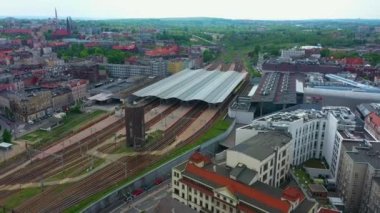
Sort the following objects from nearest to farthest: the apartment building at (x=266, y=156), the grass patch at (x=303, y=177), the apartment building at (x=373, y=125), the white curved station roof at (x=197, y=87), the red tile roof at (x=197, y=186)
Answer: the red tile roof at (x=197, y=186)
the apartment building at (x=266, y=156)
the grass patch at (x=303, y=177)
the apartment building at (x=373, y=125)
the white curved station roof at (x=197, y=87)

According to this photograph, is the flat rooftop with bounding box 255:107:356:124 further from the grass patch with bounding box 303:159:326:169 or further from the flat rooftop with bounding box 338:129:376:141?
the grass patch with bounding box 303:159:326:169

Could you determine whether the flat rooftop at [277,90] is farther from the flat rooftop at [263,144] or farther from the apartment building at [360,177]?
the apartment building at [360,177]

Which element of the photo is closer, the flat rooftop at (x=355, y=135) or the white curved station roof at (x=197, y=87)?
the flat rooftop at (x=355, y=135)

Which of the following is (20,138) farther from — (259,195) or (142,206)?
(259,195)

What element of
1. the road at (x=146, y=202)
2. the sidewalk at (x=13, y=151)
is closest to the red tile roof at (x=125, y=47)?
the sidewalk at (x=13, y=151)

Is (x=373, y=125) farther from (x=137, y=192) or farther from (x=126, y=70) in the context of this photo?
(x=126, y=70)
